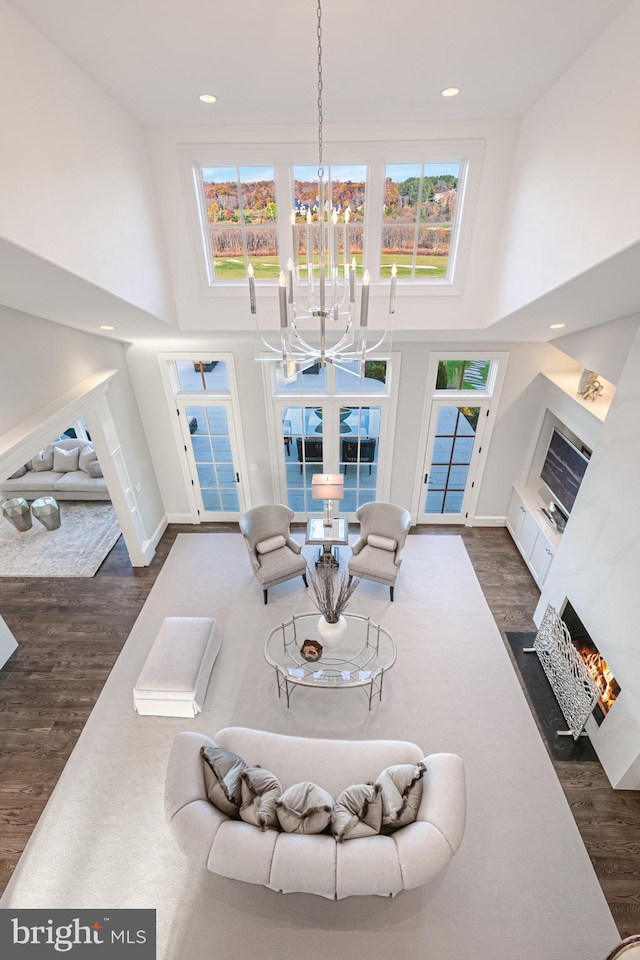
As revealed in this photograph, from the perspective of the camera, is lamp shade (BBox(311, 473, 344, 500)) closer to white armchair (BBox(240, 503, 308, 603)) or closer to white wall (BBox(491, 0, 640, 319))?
white armchair (BBox(240, 503, 308, 603))

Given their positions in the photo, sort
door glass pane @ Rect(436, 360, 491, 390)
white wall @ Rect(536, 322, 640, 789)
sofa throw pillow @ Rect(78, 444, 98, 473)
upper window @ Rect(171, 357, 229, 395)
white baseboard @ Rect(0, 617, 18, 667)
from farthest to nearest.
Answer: sofa throw pillow @ Rect(78, 444, 98, 473) < upper window @ Rect(171, 357, 229, 395) < door glass pane @ Rect(436, 360, 491, 390) < white baseboard @ Rect(0, 617, 18, 667) < white wall @ Rect(536, 322, 640, 789)

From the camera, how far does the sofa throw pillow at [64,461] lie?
7.31 m

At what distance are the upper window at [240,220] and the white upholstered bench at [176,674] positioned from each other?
140 inches

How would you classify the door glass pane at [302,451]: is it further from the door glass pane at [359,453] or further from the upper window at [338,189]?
the upper window at [338,189]

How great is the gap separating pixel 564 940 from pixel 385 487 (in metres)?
4.49

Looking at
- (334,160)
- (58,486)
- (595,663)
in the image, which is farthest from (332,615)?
(58,486)

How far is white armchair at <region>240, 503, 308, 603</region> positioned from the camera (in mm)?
5047

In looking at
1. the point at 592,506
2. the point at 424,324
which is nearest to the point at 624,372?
the point at 592,506

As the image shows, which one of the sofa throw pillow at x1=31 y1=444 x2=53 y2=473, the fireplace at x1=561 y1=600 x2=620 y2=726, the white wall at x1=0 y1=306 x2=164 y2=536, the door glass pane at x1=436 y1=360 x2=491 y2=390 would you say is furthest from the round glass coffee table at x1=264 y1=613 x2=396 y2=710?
the sofa throw pillow at x1=31 y1=444 x2=53 y2=473

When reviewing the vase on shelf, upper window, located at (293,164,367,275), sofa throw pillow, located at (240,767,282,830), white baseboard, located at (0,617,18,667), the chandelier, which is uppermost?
upper window, located at (293,164,367,275)

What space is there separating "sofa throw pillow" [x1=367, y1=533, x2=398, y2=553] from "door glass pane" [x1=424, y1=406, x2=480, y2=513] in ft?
4.74

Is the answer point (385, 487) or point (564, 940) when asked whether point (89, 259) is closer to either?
point (385, 487)

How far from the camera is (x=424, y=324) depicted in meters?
4.68

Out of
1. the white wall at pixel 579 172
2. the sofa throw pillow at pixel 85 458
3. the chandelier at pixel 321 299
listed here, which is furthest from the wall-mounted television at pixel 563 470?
the sofa throw pillow at pixel 85 458
